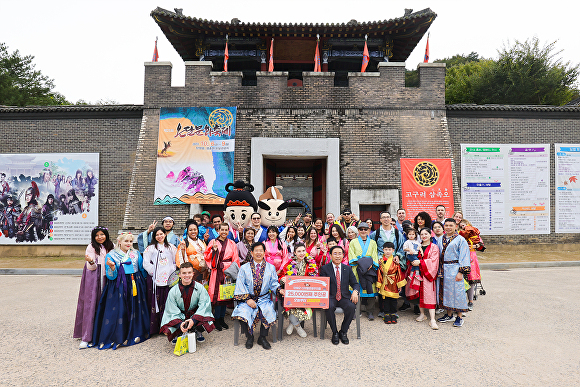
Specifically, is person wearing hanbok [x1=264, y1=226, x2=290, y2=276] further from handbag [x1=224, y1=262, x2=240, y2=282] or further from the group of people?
handbag [x1=224, y1=262, x2=240, y2=282]

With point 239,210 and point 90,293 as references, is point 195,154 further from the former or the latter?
point 90,293

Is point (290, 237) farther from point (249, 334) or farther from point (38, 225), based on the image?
point (38, 225)

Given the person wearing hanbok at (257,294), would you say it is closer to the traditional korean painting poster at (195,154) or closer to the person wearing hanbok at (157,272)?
the person wearing hanbok at (157,272)

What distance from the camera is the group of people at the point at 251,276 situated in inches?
166

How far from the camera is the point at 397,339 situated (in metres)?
4.39

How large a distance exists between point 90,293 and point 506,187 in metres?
12.3

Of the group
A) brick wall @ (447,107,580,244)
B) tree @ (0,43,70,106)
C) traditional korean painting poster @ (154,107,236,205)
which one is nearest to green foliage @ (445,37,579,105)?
brick wall @ (447,107,580,244)

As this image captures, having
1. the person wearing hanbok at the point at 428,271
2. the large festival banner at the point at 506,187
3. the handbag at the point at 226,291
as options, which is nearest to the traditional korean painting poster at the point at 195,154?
the handbag at the point at 226,291

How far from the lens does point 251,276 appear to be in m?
4.43

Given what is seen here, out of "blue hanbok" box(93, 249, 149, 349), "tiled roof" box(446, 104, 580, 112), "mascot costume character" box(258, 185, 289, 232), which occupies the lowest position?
"blue hanbok" box(93, 249, 149, 349)

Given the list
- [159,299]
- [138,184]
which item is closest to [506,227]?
[159,299]

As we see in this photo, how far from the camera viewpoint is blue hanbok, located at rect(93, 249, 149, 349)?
4188 millimetres

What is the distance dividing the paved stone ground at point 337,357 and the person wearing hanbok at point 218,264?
1.25 ft

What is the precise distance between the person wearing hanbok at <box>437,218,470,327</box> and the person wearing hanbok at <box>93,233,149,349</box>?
4.56m
